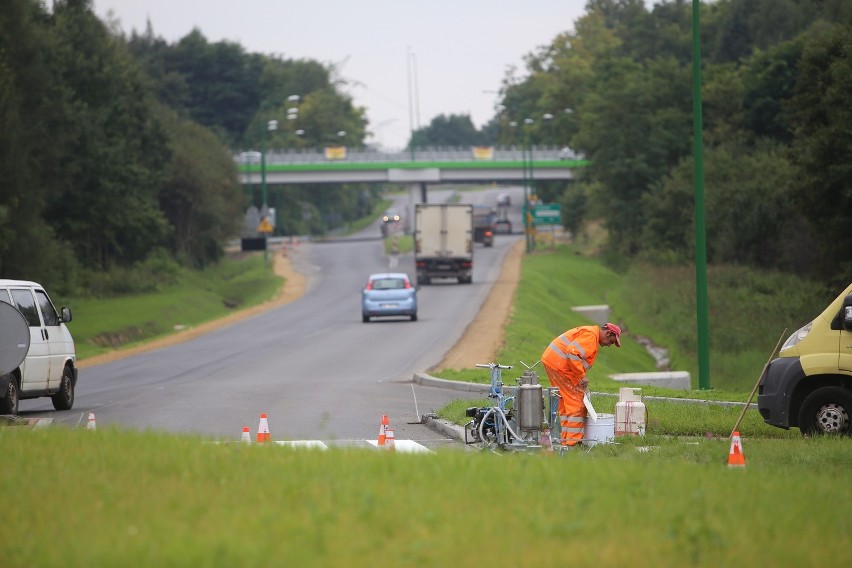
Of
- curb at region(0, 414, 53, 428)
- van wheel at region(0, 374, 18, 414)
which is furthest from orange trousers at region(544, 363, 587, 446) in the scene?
van wheel at region(0, 374, 18, 414)

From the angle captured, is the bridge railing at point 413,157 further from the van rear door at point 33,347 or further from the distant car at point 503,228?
the van rear door at point 33,347

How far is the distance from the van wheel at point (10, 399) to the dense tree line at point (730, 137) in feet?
93.9

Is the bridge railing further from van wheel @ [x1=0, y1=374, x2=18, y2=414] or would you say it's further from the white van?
van wheel @ [x1=0, y1=374, x2=18, y2=414]

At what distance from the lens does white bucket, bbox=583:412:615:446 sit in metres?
14.2

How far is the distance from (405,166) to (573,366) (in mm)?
104884

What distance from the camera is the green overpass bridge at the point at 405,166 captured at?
387 ft

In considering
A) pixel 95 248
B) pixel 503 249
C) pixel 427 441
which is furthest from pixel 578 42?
pixel 427 441

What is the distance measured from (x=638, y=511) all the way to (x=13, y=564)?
3.77m

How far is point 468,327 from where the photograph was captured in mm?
41125

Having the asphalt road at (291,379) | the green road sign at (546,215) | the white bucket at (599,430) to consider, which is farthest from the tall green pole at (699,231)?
the green road sign at (546,215)

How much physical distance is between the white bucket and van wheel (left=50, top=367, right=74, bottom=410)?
10.2 m

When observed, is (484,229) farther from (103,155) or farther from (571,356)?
(571,356)

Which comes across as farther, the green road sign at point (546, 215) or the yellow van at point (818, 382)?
the green road sign at point (546, 215)

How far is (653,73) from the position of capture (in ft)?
279
